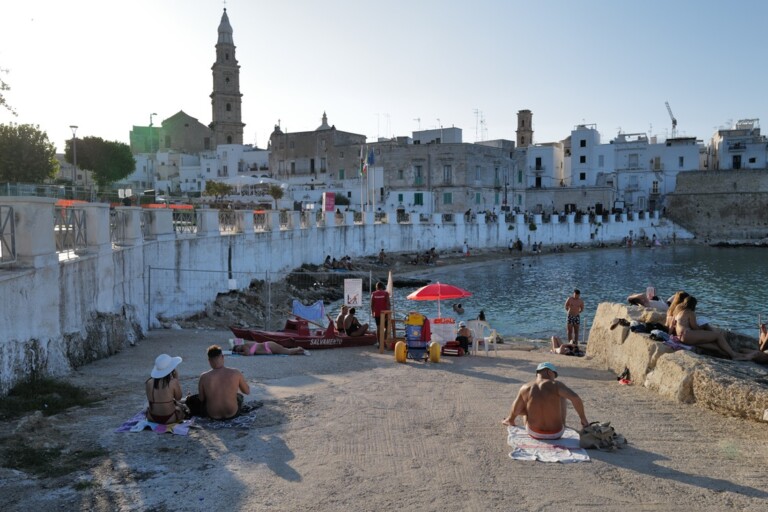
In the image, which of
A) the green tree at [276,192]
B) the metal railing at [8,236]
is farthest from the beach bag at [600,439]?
the green tree at [276,192]

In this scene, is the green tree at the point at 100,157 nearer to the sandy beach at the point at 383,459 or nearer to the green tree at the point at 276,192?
the green tree at the point at 276,192

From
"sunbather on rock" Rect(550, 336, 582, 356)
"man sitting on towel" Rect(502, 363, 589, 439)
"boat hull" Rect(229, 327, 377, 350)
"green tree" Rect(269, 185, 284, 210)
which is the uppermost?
"green tree" Rect(269, 185, 284, 210)

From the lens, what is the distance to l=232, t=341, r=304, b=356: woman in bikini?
12.9 metres

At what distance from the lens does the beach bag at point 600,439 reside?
7.00m

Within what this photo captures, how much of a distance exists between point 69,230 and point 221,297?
9.78 metres

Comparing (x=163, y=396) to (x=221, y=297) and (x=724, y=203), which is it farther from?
(x=724, y=203)

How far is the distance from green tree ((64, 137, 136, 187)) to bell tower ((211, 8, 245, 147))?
24277mm

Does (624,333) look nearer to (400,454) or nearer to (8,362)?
(400,454)

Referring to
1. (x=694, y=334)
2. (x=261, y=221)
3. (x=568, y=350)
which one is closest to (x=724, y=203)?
(x=261, y=221)

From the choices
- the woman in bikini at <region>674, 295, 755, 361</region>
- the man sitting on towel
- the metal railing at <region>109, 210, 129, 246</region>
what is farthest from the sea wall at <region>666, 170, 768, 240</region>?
the man sitting on towel

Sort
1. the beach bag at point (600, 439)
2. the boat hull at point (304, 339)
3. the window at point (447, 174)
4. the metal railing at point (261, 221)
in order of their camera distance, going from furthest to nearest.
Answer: the window at point (447, 174), the metal railing at point (261, 221), the boat hull at point (304, 339), the beach bag at point (600, 439)

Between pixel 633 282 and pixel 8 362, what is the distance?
36234mm

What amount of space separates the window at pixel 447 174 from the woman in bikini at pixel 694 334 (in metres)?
51.5

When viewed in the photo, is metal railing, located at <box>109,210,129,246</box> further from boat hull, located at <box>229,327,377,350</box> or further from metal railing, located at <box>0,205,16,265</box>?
metal railing, located at <box>0,205,16,265</box>
